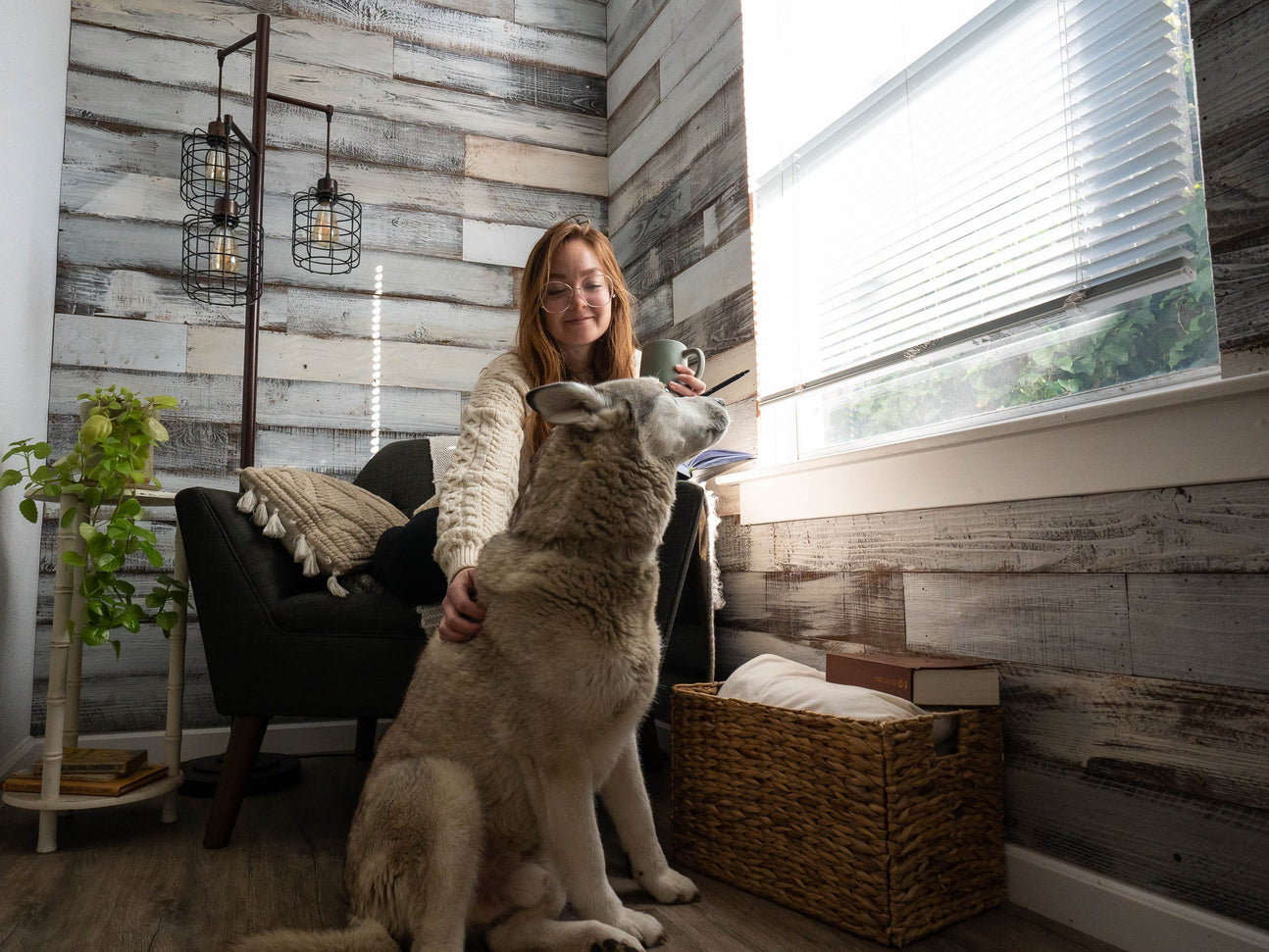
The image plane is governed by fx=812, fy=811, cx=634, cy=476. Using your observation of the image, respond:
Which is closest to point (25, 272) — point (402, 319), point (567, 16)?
point (402, 319)

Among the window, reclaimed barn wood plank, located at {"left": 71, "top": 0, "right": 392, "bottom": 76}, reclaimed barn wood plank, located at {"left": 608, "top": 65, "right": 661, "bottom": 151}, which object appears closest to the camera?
the window

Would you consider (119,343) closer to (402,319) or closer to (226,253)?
(226,253)

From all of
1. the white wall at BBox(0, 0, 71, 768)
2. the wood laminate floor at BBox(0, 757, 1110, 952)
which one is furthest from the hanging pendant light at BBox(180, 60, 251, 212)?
the wood laminate floor at BBox(0, 757, 1110, 952)

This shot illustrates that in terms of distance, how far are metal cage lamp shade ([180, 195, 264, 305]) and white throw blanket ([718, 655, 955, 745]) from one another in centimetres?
217

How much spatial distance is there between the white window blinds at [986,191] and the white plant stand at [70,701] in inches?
77.0

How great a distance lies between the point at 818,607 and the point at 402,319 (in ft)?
7.29

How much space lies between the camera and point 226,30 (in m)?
3.37

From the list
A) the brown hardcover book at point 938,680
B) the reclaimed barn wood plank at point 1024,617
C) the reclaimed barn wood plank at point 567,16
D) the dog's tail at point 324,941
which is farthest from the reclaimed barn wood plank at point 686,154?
the dog's tail at point 324,941

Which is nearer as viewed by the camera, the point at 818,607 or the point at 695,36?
the point at 818,607

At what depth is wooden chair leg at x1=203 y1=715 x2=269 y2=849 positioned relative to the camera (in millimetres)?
2084

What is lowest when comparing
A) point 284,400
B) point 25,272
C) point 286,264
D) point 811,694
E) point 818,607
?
point 811,694

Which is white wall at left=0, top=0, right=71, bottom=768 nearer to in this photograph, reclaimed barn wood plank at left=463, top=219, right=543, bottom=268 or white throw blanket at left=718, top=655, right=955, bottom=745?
reclaimed barn wood plank at left=463, top=219, right=543, bottom=268

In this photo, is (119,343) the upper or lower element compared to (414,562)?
upper

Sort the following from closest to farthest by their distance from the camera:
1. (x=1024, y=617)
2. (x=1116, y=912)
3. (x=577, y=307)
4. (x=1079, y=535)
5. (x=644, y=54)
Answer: (x=1116, y=912)
(x=1079, y=535)
(x=1024, y=617)
(x=577, y=307)
(x=644, y=54)
